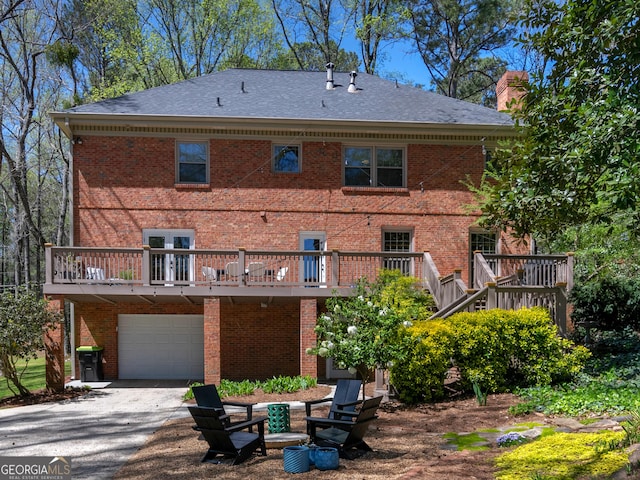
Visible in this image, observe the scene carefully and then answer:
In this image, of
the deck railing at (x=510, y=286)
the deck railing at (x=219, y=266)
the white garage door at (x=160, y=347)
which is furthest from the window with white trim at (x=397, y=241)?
the white garage door at (x=160, y=347)

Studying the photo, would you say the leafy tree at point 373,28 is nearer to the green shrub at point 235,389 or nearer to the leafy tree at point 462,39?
the leafy tree at point 462,39

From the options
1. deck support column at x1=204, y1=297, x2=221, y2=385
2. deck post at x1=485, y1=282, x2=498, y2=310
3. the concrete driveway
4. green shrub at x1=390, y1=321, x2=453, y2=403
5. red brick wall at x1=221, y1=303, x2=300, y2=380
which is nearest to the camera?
the concrete driveway

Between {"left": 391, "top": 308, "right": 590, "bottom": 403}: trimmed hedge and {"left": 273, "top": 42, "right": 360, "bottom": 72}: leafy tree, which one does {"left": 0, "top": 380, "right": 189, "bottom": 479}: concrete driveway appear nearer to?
{"left": 391, "top": 308, "right": 590, "bottom": 403}: trimmed hedge

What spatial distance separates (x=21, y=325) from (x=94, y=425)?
4.41 meters

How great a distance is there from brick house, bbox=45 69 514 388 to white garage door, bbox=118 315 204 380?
0.10 feet

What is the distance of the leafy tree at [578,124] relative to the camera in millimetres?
10305

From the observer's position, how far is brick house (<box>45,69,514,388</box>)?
64.2 ft

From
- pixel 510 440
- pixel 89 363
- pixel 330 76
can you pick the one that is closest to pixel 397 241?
pixel 330 76

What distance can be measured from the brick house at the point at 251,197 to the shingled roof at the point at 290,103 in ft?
0.34

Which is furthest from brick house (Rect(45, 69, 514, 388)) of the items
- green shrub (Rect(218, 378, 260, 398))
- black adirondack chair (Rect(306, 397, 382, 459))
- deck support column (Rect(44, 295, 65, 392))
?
black adirondack chair (Rect(306, 397, 382, 459))

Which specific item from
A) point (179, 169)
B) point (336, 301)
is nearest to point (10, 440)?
point (336, 301)

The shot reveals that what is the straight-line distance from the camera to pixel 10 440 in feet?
36.7

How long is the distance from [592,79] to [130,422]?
36.1 ft

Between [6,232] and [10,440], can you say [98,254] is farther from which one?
[6,232]
